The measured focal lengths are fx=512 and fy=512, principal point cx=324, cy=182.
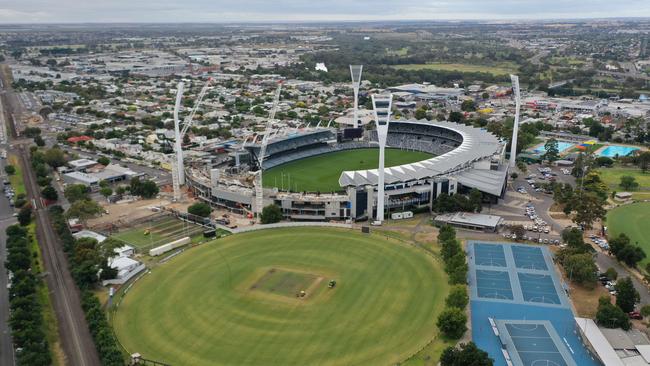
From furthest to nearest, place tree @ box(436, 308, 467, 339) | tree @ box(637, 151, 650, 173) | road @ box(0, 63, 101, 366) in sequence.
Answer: tree @ box(637, 151, 650, 173)
tree @ box(436, 308, 467, 339)
road @ box(0, 63, 101, 366)

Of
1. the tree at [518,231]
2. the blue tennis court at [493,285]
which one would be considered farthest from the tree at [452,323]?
the tree at [518,231]

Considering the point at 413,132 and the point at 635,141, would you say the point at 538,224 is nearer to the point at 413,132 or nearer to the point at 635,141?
the point at 413,132

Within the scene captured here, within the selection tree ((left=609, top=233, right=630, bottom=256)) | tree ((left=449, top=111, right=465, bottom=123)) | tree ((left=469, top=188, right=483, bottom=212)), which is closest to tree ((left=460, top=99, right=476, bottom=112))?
tree ((left=449, top=111, right=465, bottom=123))

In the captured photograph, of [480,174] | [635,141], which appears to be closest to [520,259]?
[480,174]

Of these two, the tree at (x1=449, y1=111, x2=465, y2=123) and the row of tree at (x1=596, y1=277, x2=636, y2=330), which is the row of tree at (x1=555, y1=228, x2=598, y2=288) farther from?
the tree at (x1=449, y1=111, x2=465, y2=123)

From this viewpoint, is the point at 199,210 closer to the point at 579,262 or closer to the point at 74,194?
the point at 74,194

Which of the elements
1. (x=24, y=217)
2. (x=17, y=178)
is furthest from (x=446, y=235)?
(x=17, y=178)
